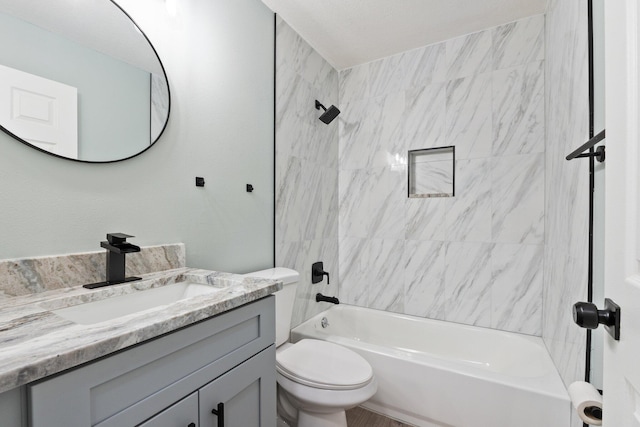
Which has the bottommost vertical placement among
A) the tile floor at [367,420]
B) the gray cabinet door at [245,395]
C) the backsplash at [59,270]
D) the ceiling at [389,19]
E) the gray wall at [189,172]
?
the tile floor at [367,420]

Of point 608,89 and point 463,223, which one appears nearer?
point 608,89

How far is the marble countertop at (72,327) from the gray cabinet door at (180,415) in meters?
0.19

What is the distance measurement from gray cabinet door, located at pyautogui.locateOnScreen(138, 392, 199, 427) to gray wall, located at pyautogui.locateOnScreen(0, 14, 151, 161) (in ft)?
2.85

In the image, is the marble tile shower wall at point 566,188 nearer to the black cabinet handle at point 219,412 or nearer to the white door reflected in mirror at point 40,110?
the black cabinet handle at point 219,412

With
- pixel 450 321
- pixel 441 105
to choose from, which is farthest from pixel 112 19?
pixel 450 321

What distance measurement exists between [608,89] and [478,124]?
5.44ft

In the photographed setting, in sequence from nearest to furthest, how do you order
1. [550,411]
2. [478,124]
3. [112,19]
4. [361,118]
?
1. [112,19]
2. [550,411]
3. [478,124]
4. [361,118]

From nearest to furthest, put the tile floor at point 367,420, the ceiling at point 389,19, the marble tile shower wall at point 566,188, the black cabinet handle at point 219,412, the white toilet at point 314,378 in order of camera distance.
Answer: the black cabinet handle at point 219,412
the marble tile shower wall at point 566,188
the white toilet at point 314,378
the tile floor at point 367,420
the ceiling at point 389,19

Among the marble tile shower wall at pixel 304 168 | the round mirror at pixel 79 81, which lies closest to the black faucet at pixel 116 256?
the round mirror at pixel 79 81

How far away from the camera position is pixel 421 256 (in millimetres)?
2318

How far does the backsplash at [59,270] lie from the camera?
2.77 ft

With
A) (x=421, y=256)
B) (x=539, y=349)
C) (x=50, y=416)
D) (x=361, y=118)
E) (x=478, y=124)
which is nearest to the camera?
(x=50, y=416)

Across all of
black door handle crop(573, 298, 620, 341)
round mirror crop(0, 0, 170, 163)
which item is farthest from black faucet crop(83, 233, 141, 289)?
black door handle crop(573, 298, 620, 341)

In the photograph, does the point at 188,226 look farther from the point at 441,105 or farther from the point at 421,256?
the point at 441,105
